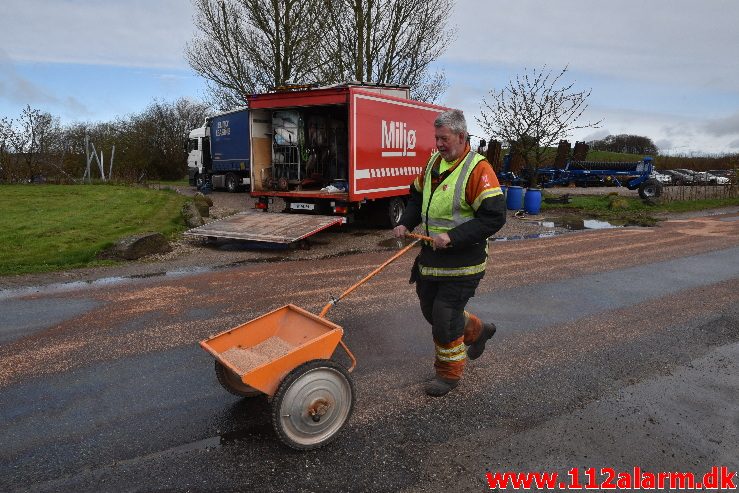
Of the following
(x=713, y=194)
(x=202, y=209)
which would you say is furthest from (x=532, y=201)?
(x=713, y=194)

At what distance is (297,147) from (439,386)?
9996 mm

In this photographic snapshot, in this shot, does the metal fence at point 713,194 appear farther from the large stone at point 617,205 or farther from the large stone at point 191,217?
the large stone at point 191,217

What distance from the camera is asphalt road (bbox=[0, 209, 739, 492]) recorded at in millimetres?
3043

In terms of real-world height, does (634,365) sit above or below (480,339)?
below

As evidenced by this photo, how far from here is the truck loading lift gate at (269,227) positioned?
32.4ft

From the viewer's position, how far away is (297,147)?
1297 cm

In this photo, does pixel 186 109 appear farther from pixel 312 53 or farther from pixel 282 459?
pixel 282 459

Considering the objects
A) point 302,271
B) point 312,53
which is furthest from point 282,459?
point 312,53

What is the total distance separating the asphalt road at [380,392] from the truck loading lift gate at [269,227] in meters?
2.54

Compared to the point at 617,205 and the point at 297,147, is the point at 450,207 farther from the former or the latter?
the point at 617,205

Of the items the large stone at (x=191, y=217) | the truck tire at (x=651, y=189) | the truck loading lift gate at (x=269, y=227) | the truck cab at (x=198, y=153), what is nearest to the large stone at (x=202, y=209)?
the large stone at (x=191, y=217)

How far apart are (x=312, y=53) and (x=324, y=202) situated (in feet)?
43.7

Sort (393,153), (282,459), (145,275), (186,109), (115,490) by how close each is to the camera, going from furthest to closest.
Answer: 1. (186,109)
2. (393,153)
3. (145,275)
4. (282,459)
5. (115,490)

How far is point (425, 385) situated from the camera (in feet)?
13.2
